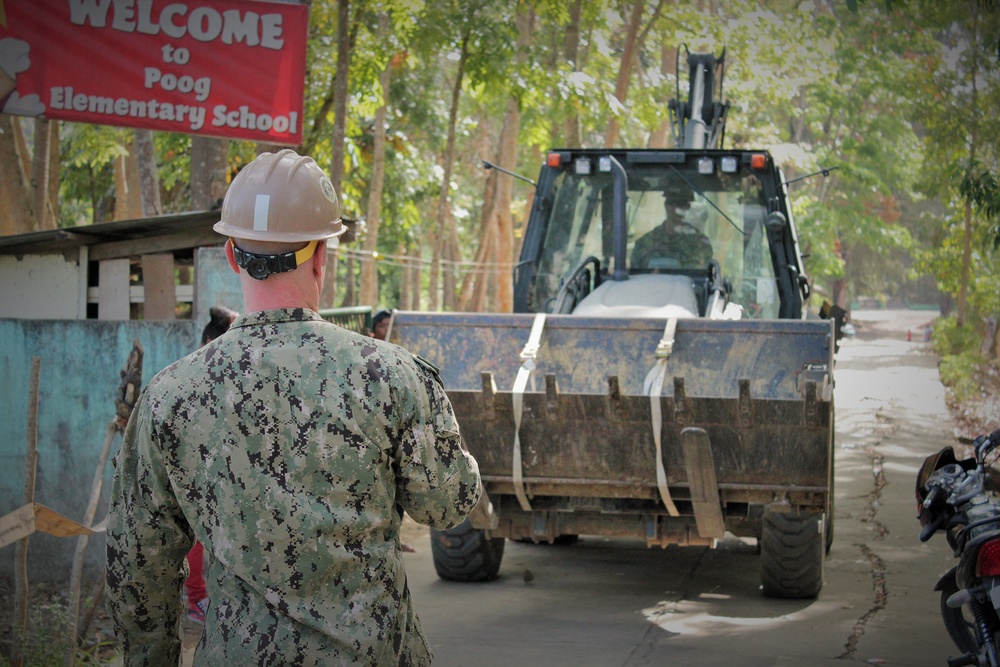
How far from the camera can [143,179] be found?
10.1 metres

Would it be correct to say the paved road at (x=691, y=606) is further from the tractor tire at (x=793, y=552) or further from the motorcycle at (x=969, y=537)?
the motorcycle at (x=969, y=537)

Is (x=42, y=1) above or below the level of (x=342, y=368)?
above

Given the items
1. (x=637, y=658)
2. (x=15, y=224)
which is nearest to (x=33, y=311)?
(x=15, y=224)

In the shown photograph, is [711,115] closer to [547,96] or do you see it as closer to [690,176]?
[690,176]

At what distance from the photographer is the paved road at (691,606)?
5.45m

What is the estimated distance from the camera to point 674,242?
7762mm

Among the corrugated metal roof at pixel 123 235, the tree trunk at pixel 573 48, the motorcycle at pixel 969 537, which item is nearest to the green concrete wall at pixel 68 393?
the corrugated metal roof at pixel 123 235

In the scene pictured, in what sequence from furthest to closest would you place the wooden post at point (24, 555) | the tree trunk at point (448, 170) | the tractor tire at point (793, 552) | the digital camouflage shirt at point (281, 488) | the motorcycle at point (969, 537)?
the tree trunk at point (448, 170), the tractor tire at point (793, 552), the wooden post at point (24, 555), the motorcycle at point (969, 537), the digital camouflage shirt at point (281, 488)

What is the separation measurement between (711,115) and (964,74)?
1020 centimetres

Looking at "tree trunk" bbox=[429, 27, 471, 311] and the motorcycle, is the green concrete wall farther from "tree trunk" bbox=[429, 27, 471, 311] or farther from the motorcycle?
"tree trunk" bbox=[429, 27, 471, 311]

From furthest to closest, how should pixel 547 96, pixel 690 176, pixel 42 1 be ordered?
pixel 547 96 → pixel 690 176 → pixel 42 1

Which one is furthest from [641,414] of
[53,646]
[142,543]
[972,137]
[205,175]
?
[972,137]

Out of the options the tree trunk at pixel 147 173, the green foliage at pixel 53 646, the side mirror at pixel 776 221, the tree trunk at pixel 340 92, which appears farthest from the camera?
the tree trunk at pixel 340 92

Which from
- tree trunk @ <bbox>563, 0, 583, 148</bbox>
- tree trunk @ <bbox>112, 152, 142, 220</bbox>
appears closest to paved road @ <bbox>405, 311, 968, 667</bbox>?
tree trunk @ <bbox>563, 0, 583, 148</bbox>
